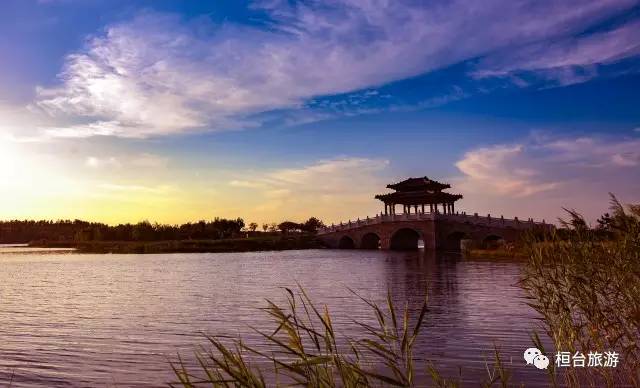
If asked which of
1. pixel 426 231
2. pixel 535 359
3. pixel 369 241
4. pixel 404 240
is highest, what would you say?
pixel 426 231

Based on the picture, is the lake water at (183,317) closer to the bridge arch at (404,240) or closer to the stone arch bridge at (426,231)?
the stone arch bridge at (426,231)

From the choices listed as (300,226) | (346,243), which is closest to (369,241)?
(346,243)

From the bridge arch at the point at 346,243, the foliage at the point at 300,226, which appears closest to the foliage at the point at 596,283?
the bridge arch at the point at 346,243

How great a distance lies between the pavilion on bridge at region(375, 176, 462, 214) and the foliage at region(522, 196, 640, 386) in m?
58.5

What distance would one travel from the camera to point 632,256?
27.2 feet

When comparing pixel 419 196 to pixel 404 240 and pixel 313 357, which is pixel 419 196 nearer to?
pixel 404 240

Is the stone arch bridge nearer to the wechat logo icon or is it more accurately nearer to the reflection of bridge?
the reflection of bridge

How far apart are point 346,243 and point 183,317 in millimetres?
60456

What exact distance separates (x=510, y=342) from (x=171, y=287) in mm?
18073

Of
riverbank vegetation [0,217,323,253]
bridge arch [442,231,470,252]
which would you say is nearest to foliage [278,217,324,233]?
riverbank vegetation [0,217,323,253]

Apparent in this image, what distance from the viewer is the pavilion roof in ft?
228

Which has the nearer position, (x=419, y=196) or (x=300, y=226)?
(x=419, y=196)

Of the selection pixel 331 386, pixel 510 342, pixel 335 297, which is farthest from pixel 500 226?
pixel 331 386

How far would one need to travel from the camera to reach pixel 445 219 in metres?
62.3
